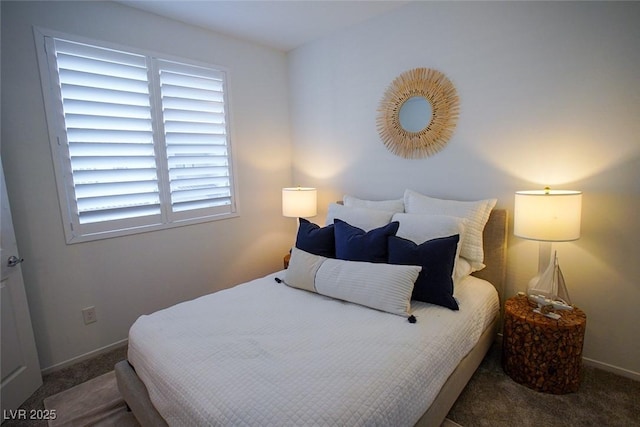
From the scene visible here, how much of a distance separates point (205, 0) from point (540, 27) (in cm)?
222

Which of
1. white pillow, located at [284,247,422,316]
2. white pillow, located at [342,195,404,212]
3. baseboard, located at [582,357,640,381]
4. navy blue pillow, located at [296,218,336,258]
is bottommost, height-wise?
baseboard, located at [582,357,640,381]

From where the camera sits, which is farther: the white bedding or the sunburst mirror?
the sunburst mirror

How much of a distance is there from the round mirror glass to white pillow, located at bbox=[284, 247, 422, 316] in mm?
1274

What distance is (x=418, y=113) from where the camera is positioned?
2.46 meters

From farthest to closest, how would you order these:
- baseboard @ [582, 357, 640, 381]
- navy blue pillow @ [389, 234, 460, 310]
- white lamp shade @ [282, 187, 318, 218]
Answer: white lamp shade @ [282, 187, 318, 218]
baseboard @ [582, 357, 640, 381]
navy blue pillow @ [389, 234, 460, 310]

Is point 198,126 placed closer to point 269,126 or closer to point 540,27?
point 269,126

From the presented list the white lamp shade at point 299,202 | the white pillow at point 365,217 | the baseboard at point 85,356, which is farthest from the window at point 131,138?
A: the white pillow at point 365,217

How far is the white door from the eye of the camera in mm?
1743

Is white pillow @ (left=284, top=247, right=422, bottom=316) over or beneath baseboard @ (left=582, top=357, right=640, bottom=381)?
over

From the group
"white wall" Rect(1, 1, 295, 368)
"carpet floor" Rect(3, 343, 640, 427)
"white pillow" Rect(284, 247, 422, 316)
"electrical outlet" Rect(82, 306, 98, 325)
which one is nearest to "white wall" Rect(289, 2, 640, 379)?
"carpet floor" Rect(3, 343, 640, 427)

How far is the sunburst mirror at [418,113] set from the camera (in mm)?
2312

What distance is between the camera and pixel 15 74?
1878 millimetres

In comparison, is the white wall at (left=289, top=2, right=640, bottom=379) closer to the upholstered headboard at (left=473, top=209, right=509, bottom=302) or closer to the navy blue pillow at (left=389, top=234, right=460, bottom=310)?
the upholstered headboard at (left=473, top=209, right=509, bottom=302)

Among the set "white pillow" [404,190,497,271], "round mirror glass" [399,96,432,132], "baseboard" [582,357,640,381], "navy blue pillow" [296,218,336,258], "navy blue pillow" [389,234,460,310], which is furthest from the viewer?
"round mirror glass" [399,96,432,132]
